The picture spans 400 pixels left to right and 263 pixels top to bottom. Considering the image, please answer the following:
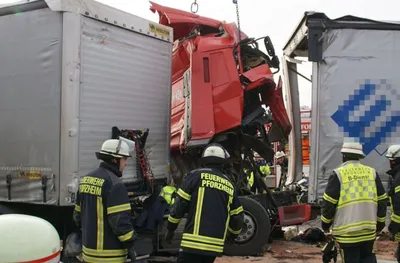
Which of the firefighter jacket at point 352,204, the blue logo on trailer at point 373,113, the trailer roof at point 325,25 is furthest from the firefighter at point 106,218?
the blue logo on trailer at point 373,113

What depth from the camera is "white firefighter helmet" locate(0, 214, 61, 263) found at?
176 cm

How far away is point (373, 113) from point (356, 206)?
1.95 m

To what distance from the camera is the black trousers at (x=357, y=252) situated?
4.39 metres

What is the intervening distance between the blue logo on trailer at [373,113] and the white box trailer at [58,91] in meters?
2.75

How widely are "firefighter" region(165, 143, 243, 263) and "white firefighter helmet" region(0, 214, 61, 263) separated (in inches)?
80.9

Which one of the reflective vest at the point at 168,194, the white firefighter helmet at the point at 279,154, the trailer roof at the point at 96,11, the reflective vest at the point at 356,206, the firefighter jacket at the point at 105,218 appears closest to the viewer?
the firefighter jacket at the point at 105,218

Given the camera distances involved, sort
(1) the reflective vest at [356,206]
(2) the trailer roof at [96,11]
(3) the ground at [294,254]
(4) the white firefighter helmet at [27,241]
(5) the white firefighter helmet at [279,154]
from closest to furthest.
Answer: (4) the white firefighter helmet at [27,241] < (1) the reflective vest at [356,206] < (2) the trailer roof at [96,11] < (3) the ground at [294,254] < (5) the white firefighter helmet at [279,154]

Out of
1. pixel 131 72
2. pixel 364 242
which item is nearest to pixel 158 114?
pixel 131 72

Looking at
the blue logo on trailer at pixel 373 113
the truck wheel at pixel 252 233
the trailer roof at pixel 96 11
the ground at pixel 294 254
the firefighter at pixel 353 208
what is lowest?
the ground at pixel 294 254

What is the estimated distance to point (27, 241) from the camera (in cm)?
180

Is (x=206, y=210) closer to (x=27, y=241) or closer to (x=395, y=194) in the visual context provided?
(x=395, y=194)

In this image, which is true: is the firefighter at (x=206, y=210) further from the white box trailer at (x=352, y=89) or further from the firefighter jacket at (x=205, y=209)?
the white box trailer at (x=352, y=89)

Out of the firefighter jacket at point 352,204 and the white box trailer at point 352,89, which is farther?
the white box trailer at point 352,89

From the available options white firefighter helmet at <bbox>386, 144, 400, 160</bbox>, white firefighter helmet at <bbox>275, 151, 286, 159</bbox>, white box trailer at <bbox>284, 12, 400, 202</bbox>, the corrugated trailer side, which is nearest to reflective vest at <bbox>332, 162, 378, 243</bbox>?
white firefighter helmet at <bbox>386, 144, 400, 160</bbox>
